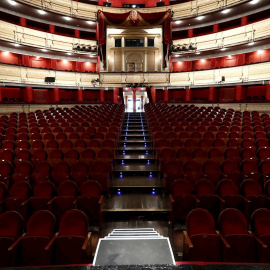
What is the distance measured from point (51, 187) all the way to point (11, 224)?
60cm

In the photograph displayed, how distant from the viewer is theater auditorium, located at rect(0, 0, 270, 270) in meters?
1.42

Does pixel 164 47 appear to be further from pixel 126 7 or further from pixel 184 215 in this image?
pixel 184 215

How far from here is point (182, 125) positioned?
4324mm

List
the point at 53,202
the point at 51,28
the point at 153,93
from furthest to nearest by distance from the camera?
1. the point at 51,28
2. the point at 153,93
3. the point at 53,202

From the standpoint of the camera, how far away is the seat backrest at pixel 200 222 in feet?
5.16

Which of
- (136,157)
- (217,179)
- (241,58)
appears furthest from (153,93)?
(217,179)

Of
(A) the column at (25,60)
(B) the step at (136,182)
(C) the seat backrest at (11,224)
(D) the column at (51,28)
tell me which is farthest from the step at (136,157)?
(D) the column at (51,28)

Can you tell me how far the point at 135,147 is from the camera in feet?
12.2

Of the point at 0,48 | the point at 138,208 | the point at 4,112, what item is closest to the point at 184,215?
the point at 138,208

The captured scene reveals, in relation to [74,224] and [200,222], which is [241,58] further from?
[74,224]

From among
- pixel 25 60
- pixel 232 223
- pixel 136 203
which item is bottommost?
pixel 136 203

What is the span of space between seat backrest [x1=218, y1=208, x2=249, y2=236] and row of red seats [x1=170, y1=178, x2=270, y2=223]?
311 mm

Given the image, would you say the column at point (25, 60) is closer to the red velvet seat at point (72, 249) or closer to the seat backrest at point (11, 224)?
the seat backrest at point (11, 224)

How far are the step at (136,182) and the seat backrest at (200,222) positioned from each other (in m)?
0.89
